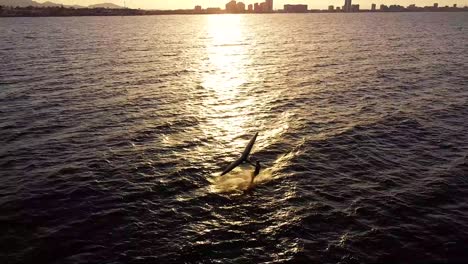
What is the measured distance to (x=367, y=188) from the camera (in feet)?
91.1

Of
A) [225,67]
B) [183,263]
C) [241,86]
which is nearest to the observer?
[183,263]

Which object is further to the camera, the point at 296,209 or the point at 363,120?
the point at 363,120

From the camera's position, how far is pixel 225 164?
31.8 meters

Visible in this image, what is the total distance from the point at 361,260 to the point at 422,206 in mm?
8381

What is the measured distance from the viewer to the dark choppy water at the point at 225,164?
2130 centimetres

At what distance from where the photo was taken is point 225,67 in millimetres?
80875

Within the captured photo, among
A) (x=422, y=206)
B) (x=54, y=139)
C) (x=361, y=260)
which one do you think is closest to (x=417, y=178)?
(x=422, y=206)

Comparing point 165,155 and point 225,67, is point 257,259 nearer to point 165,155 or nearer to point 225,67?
point 165,155

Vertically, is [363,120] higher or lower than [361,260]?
higher

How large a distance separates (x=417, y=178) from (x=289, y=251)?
1497cm

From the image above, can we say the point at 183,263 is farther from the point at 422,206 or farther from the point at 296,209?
the point at 422,206

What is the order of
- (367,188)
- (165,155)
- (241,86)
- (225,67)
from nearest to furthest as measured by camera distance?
(367,188) → (165,155) → (241,86) → (225,67)

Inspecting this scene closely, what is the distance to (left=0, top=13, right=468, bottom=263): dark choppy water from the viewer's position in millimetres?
21297

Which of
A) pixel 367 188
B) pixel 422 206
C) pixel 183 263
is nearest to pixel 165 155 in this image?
Answer: pixel 183 263
